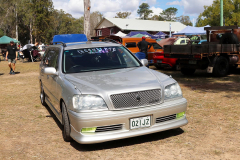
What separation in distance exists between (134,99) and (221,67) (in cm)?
818

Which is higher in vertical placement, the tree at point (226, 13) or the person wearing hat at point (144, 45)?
the tree at point (226, 13)

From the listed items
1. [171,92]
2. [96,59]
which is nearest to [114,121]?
[171,92]

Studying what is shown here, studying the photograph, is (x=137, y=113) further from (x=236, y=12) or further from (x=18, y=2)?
(x=18, y=2)

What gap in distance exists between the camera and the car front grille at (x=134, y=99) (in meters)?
4.06

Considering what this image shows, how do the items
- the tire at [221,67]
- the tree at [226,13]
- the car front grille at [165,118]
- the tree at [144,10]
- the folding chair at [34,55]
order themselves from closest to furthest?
the car front grille at [165,118] < the tire at [221,67] < the folding chair at [34,55] < the tree at [226,13] < the tree at [144,10]

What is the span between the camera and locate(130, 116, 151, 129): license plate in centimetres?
411

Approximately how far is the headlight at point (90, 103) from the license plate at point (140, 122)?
0.44 metres

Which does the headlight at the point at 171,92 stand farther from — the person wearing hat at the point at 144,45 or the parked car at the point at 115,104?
the person wearing hat at the point at 144,45

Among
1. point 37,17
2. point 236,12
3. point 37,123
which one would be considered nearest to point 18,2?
point 37,17

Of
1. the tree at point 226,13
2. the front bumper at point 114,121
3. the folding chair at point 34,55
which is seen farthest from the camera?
the tree at point 226,13

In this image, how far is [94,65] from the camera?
535 centimetres

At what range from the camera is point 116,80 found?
4.48m

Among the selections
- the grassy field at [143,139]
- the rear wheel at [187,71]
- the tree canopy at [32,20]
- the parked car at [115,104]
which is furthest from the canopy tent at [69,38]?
the tree canopy at [32,20]

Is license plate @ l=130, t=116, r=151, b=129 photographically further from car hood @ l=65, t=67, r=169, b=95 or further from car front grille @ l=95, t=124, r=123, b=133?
car hood @ l=65, t=67, r=169, b=95
